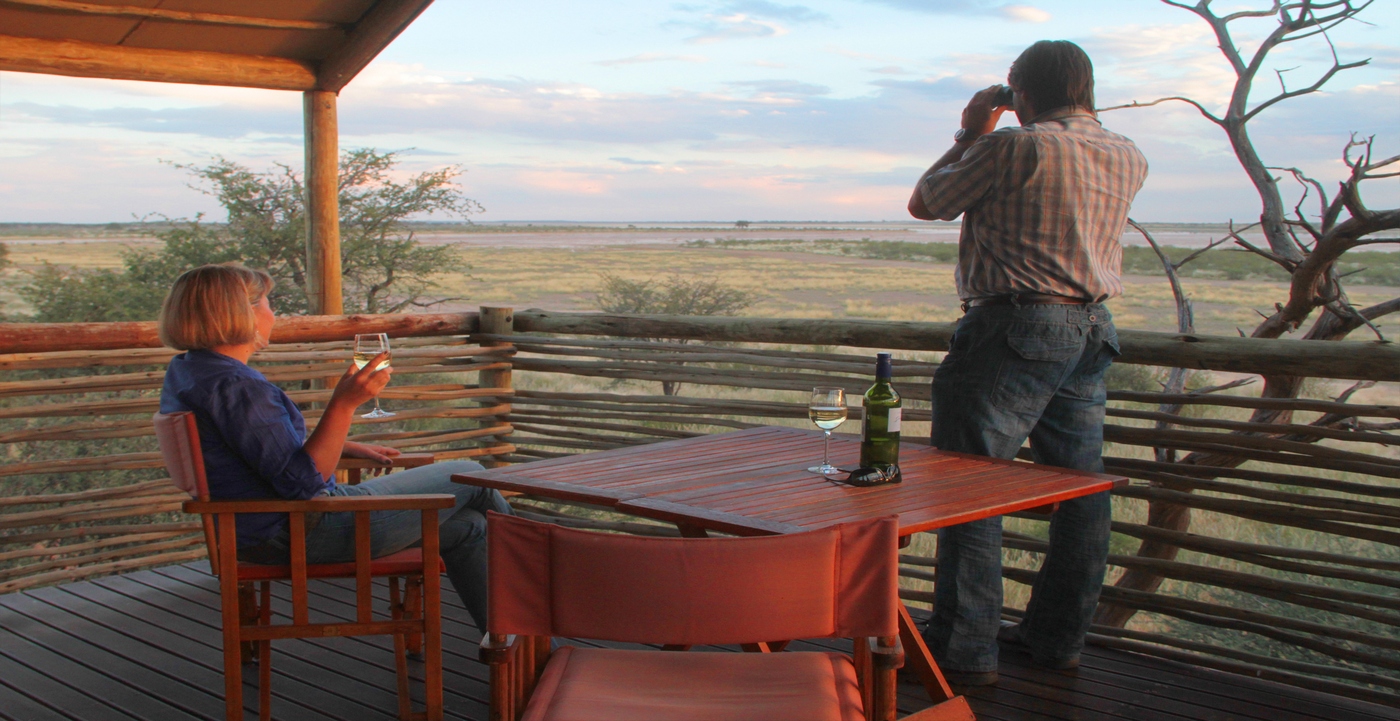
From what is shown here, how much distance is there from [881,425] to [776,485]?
25 cm

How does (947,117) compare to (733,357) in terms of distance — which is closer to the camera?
(733,357)

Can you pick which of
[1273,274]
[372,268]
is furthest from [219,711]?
[1273,274]

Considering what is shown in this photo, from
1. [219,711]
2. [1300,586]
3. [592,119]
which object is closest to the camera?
[219,711]

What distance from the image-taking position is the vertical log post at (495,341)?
4.95 metres

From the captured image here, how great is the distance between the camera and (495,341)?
5000 mm

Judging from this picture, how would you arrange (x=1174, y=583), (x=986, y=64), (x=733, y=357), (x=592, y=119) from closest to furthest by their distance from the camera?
1. (x=733, y=357)
2. (x=1174, y=583)
3. (x=986, y=64)
4. (x=592, y=119)

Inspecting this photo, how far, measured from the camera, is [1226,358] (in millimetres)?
2986

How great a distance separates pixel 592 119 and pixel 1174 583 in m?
30.5

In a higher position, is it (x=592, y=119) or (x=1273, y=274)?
(x=592, y=119)

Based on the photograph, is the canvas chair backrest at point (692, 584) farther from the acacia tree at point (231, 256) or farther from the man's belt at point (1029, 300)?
the acacia tree at point (231, 256)

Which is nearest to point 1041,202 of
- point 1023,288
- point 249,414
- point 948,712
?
point 1023,288

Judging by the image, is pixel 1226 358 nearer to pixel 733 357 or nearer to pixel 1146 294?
pixel 733 357

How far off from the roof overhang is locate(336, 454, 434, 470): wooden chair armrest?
2.21m

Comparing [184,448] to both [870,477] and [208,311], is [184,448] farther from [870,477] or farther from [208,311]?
[870,477]
